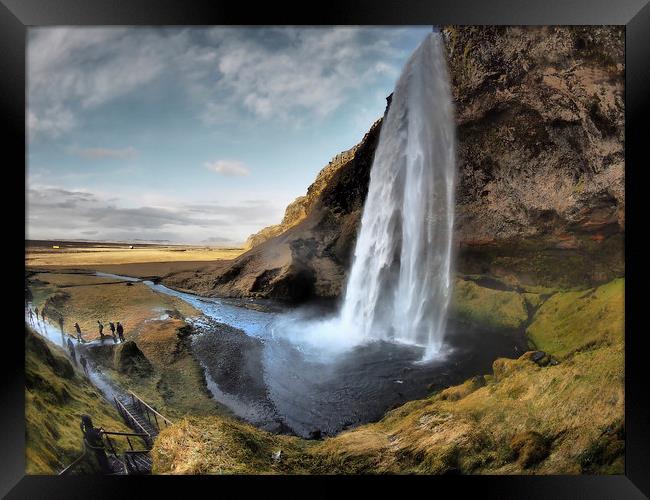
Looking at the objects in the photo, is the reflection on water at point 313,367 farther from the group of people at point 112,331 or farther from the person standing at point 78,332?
the person standing at point 78,332

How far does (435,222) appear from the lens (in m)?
3.37

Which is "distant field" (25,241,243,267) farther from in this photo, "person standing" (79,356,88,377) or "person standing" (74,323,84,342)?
"person standing" (79,356,88,377)

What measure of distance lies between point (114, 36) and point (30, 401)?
12.7ft

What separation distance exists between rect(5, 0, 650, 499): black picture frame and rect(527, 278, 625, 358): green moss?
134mm

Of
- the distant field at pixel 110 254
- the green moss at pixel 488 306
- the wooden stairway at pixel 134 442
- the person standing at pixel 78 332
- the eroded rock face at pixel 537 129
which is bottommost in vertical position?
the wooden stairway at pixel 134 442

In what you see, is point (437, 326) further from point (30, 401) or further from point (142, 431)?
point (30, 401)

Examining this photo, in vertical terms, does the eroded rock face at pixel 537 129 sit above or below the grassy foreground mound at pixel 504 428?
above

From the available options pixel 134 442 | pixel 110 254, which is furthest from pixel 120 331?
pixel 134 442

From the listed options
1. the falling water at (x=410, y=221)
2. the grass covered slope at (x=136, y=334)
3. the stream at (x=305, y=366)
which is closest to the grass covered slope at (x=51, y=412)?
the stream at (x=305, y=366)

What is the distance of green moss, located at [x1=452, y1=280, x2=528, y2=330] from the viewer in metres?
3.20

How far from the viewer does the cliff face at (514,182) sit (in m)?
3.03

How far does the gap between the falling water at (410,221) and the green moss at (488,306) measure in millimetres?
151

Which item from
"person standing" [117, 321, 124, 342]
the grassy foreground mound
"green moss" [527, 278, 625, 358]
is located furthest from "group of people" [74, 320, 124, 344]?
"green moss" [527, 278, 625, 358]
